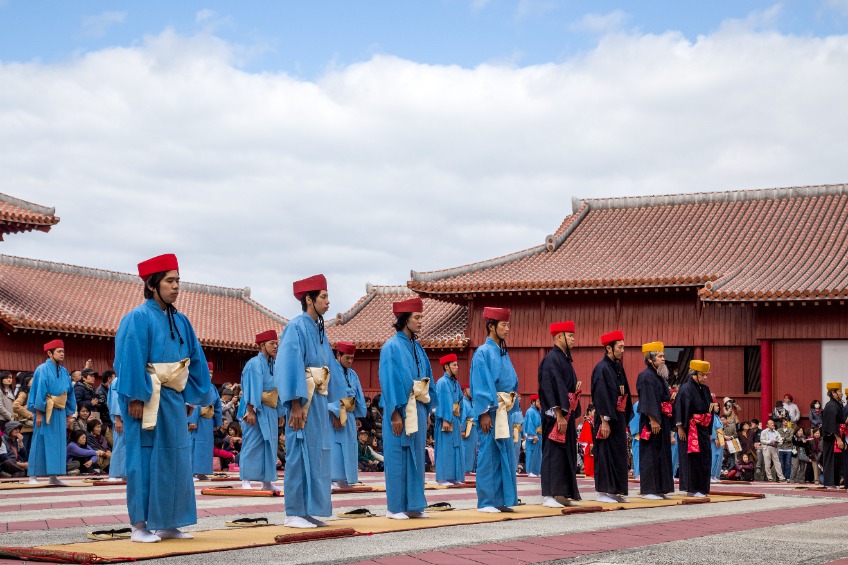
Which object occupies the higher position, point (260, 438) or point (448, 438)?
point (260, 438)

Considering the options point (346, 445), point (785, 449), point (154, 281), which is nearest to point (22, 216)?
point (346, 445)

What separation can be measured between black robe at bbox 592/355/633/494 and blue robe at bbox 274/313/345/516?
3973mm

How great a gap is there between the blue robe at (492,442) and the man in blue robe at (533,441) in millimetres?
10025

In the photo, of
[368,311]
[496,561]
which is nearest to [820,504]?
[496,561]

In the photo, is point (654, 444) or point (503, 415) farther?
point (654, 444)

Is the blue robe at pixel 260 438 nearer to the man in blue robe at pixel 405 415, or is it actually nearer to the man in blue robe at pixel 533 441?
the man in blue robe at pixel 405 415

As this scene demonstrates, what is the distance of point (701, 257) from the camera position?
24781 mm

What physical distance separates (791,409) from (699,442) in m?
9.67

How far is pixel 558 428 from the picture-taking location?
10164 mm

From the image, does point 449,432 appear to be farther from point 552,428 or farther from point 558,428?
point 558,428

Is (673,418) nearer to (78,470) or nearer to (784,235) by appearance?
(78,470)

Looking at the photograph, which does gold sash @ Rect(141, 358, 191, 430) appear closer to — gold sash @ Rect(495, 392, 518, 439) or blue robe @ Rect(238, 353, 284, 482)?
gold sash @ Rect(495, 392, 518, 439)

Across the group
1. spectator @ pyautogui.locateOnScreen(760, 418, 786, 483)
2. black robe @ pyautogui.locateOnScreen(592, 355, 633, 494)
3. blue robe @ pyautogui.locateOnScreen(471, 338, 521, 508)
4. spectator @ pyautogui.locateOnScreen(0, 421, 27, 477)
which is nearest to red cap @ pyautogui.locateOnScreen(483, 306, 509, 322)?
blue robe @ pyautogui.locateOnScreen(471, 338, 521, 508)

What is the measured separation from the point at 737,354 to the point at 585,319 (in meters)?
3.40
